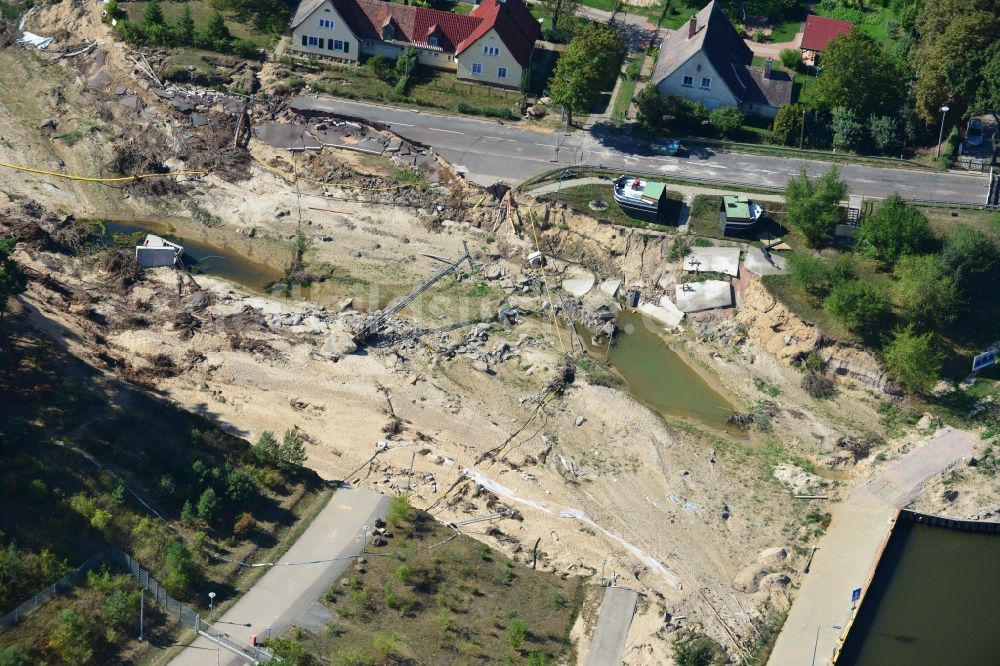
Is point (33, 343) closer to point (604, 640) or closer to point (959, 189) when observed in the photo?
point (604, 640)

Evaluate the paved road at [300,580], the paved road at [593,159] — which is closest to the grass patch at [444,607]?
the paved road at [300,580]

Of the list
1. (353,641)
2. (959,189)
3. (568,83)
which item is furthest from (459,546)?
(959,189)

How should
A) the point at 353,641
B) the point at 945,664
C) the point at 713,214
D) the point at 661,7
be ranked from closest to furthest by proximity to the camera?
1. the point at 353,641
2. the point at 945,664
3. the point at 713,214
4. the point at 661,7

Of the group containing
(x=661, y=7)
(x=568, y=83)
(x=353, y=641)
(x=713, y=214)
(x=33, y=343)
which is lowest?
(x=353, y=641)

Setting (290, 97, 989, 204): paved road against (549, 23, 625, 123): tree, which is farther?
(549, 23, 625, 123): tree

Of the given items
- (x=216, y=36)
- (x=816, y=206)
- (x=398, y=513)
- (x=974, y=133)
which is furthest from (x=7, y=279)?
(x=974, y=133)

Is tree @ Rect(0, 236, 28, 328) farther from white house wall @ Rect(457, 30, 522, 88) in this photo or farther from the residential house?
the residential house

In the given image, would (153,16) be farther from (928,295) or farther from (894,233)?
(928,295)

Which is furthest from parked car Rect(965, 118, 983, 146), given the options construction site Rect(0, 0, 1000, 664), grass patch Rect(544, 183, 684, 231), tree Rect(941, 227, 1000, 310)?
grass patch Rect(544, 183, 684, 231)
